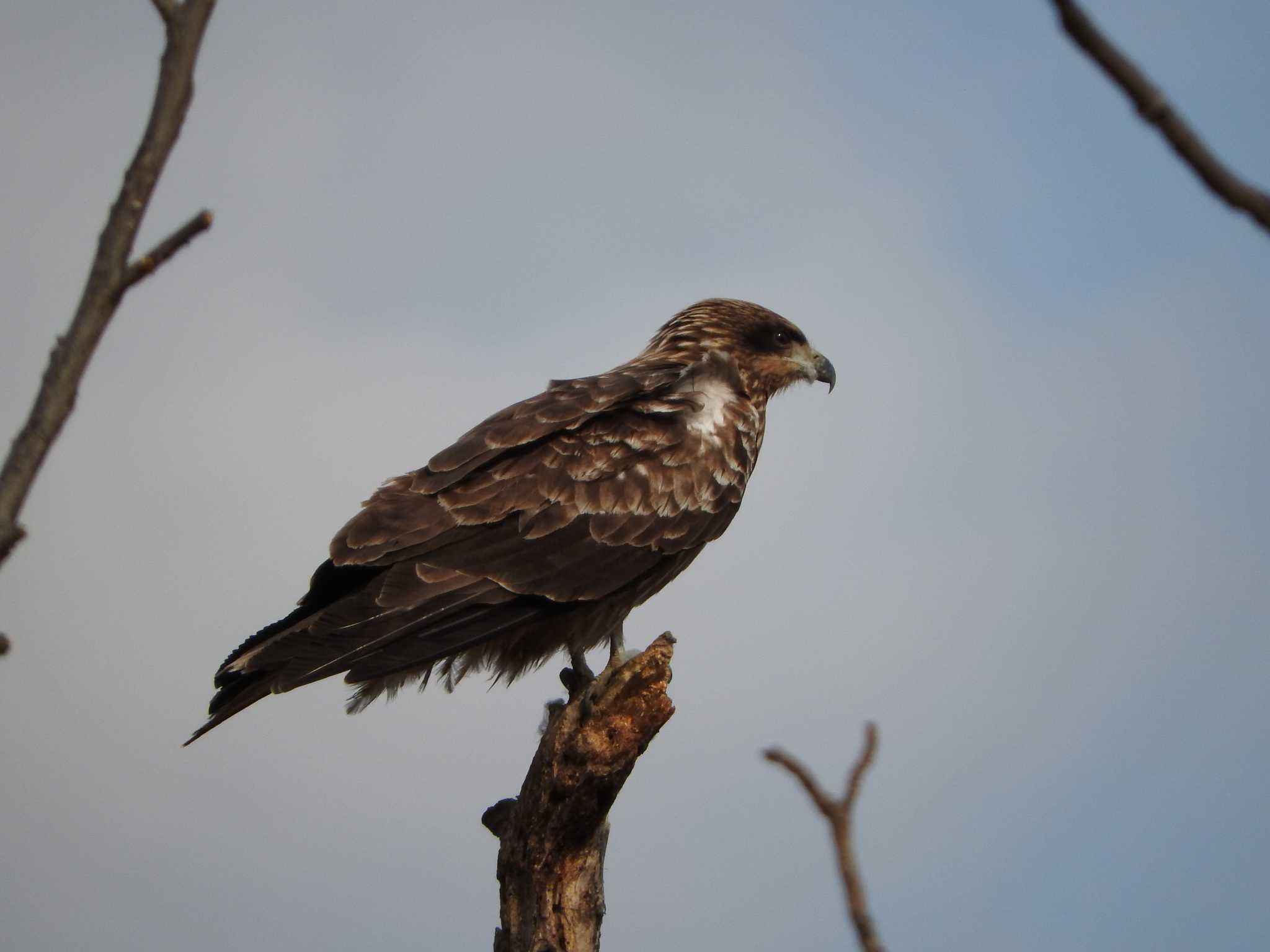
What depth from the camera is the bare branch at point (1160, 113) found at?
1354 millimetres

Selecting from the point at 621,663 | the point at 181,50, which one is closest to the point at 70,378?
the point at 181,50

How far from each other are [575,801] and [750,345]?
367 centimetres

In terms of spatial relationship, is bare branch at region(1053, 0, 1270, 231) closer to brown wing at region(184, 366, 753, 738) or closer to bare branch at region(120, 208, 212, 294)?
bare branch at region(120, 208, 212, 294)

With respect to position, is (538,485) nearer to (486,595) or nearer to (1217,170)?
(486,595)

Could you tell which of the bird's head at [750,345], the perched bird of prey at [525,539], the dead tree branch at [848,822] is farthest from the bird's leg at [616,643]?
the dead tree branch at [848,822]

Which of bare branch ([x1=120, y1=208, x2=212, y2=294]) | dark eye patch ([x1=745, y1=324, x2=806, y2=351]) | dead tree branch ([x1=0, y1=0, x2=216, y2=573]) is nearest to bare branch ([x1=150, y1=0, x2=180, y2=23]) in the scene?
dead tree branch ([x1=0, y1=0, x2=216, y2=573])

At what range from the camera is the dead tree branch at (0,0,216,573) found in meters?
1.58

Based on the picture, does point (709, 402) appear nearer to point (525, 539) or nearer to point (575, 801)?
point (525, 539)

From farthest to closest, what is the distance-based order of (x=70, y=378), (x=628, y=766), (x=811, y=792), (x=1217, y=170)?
1. (x=628, y=766)
2. (x=811, y=792)
3. (x=70, y=378)
4. (x=1217, y=170)

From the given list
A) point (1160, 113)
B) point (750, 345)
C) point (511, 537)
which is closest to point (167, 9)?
point (1160, 113)

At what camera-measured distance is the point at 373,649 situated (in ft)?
20.7

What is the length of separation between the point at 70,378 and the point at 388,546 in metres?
5.16

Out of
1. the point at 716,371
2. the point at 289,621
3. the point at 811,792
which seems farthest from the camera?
the point at 716,371

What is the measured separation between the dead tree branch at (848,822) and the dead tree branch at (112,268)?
2.94 ft
